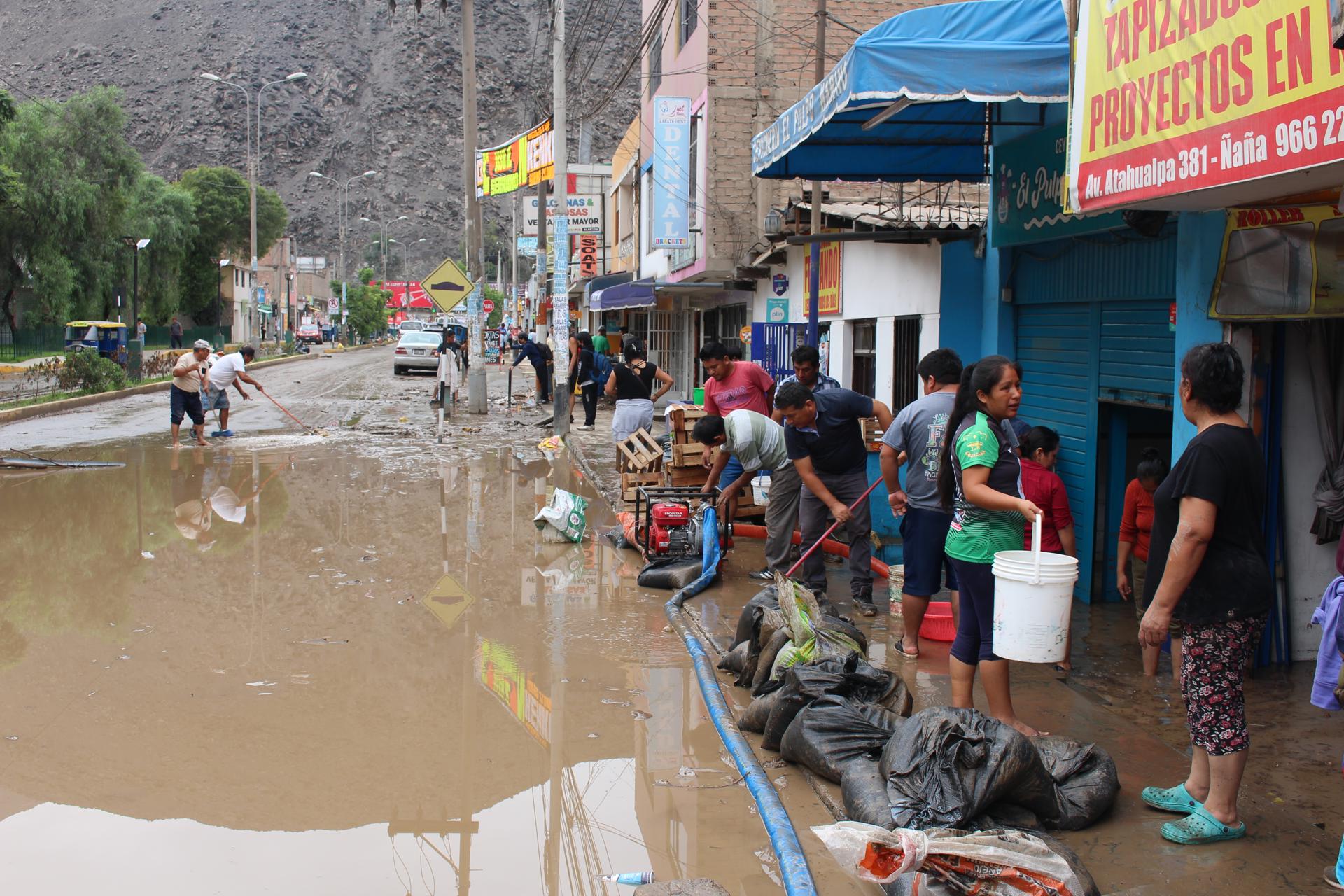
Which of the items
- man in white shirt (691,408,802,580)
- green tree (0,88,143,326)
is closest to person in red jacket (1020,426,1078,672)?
man in white shirt (691,408,802,580)

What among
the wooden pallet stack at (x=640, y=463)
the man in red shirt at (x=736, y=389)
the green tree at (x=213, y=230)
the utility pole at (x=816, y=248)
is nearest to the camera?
the man in red shirt at (x=736, y=389)

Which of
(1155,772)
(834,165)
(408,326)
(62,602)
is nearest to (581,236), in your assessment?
(408,326)

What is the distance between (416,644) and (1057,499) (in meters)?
3.90

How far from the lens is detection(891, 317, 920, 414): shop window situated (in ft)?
36.4

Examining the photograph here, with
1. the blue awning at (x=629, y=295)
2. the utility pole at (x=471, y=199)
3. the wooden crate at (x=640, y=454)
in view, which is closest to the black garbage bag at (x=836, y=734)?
the wooden crate at (x=640, y=454)

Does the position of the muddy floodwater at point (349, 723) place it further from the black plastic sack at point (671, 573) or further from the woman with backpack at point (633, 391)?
the woman with backpack at point (633, 391)

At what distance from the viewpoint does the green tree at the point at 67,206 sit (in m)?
37.9

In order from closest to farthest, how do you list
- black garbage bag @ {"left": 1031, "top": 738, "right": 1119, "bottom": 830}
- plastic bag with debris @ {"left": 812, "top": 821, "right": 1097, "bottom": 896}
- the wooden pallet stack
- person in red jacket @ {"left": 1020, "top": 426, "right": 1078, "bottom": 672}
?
plastic bag with debris @ {"left": 812, "top": 821, "right": 1097, "bottom": 896} < black garbage bag @ {"left": 1031, "top": 738, "right": 1119, "bottom": 830} < person in red jacket @ {"left": 1020, "top": 426, "right": 1078, "bottom": 672} < the wooden pallet stack

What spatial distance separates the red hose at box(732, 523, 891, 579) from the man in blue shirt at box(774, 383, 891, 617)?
248 mm

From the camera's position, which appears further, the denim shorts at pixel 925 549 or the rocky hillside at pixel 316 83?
the rocky hillside at pixel 316 83

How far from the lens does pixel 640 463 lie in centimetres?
1090

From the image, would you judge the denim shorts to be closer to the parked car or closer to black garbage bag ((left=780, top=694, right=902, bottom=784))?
black garbage bag ((left=780, top=694, right=902, bottom=784))

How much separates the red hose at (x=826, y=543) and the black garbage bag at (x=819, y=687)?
2.54m

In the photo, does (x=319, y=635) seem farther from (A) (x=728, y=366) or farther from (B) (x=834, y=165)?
(B) (x=834, y=165)
